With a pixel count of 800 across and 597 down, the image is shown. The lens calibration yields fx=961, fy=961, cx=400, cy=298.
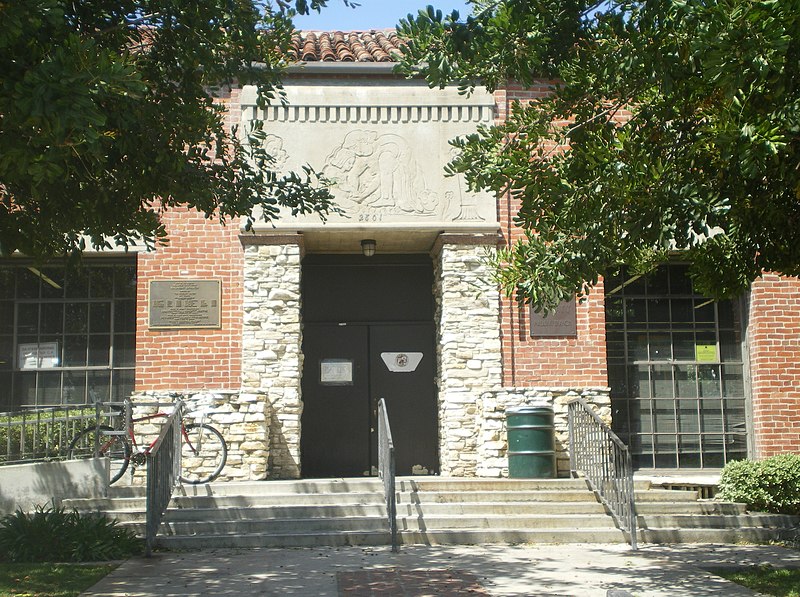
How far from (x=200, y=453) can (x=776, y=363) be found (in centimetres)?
775

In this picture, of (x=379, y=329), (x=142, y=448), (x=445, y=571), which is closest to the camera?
(x=445, y=571)

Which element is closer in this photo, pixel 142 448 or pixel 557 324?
pixel 142 448

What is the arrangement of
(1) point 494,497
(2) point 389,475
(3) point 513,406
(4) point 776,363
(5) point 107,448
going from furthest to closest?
(4) point 776,363 → (3) point 513,406 → (5) point 107,448 → (1) point 494,497 → (2) point 389,475

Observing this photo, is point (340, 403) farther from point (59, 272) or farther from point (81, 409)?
point (59, 272)

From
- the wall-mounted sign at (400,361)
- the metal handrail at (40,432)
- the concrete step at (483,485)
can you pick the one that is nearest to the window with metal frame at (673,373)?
the concrete step at (483,485)

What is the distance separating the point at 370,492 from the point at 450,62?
5713 millimetres

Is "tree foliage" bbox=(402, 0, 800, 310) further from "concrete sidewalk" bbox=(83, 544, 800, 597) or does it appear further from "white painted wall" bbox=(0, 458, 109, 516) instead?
"white painted wall" bbox=(0, 458, 109, 516)

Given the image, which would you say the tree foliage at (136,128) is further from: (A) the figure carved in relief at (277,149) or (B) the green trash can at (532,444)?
(B) the green trash can at (532,444)

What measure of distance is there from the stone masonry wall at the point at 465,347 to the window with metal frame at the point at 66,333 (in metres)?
4.38

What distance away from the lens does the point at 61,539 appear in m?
8.83

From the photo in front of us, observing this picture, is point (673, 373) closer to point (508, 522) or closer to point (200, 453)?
point (508, 522)

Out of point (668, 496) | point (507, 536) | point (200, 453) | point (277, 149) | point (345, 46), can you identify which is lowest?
point (507, 536)

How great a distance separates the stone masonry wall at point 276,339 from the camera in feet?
40.4

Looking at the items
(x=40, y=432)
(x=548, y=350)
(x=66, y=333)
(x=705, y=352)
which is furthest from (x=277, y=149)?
(x=705, y=352)
